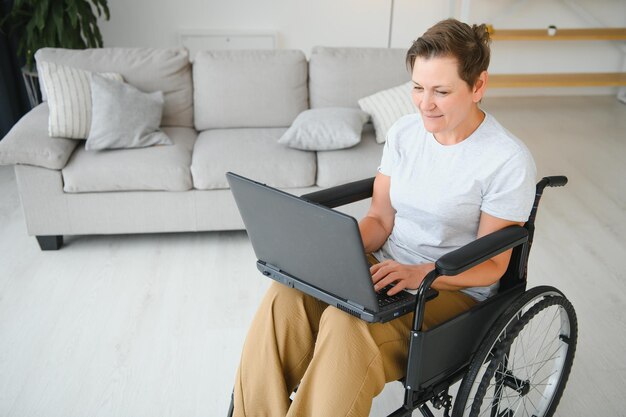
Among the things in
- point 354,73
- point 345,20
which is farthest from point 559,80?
point 354,73

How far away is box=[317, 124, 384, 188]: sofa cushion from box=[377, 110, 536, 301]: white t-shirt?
1.01 metres

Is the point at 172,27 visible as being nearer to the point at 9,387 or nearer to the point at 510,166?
the point at 9,387

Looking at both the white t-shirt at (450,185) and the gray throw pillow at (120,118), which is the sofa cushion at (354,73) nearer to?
the gray throw pillow at (120,118)

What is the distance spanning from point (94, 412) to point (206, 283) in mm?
733

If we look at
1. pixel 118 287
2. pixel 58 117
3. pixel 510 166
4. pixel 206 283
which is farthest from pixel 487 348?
pixel 58 117

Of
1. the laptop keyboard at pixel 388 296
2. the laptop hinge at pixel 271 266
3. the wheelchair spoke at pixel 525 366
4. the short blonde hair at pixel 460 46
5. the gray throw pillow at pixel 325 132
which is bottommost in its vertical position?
the wheelchair spoke at pixel 525 366

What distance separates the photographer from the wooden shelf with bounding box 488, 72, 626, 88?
15.0 feet

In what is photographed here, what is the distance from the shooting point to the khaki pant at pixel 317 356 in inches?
53.4

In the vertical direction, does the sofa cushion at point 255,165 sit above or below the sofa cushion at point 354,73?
below

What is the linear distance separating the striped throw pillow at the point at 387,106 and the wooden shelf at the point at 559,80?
6.39 feet

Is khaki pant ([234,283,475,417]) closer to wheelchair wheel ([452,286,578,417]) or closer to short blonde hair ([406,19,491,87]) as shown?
wheelchair wheel ([452,286,578,417])

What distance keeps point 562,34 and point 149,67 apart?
3011 millimetres

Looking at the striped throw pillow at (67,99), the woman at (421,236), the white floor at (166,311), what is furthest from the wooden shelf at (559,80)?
the woman at (421,236)

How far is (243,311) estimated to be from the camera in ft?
7.68
